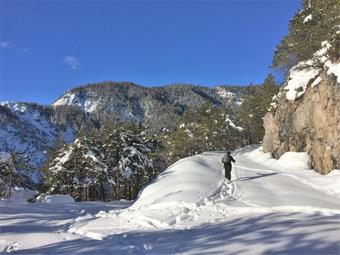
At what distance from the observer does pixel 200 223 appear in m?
13.5

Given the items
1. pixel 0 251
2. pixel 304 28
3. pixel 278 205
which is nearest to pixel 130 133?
pixel 304 28

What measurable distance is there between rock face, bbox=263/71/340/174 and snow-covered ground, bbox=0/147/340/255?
12.8 ft

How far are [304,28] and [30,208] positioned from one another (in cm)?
2500

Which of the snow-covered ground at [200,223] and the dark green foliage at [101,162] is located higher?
the dark green foliage at [101,162]

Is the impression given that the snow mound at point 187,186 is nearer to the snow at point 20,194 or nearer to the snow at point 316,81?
the snow at point 316,81

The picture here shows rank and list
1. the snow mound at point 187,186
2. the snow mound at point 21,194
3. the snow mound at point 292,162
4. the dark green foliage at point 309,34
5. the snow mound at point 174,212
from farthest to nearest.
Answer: the snow mound at point 21,194, the snow mound at point 292,162, the dark green foliage at point 309,34, the snow mound at point 187,186, the snow mound at point 174,212

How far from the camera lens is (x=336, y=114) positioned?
975 inches

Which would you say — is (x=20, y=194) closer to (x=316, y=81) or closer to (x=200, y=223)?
(x=316, y=81)

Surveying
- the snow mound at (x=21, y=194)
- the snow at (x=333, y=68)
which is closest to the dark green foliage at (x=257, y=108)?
the snow at (x=333, y=68)

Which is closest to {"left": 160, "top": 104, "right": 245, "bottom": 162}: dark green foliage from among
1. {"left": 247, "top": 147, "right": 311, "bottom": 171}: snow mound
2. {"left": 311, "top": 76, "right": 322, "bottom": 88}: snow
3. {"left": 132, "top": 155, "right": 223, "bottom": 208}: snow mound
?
{"left": 247, "top": 147, "right": 311, "bottom": 171}: snow mound

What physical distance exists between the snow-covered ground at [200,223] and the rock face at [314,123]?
391cm

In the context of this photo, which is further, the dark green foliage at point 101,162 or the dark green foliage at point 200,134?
the dark green foliage at point 200,134

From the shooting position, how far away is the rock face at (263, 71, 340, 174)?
25.0 m

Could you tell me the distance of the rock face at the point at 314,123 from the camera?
25031mm
